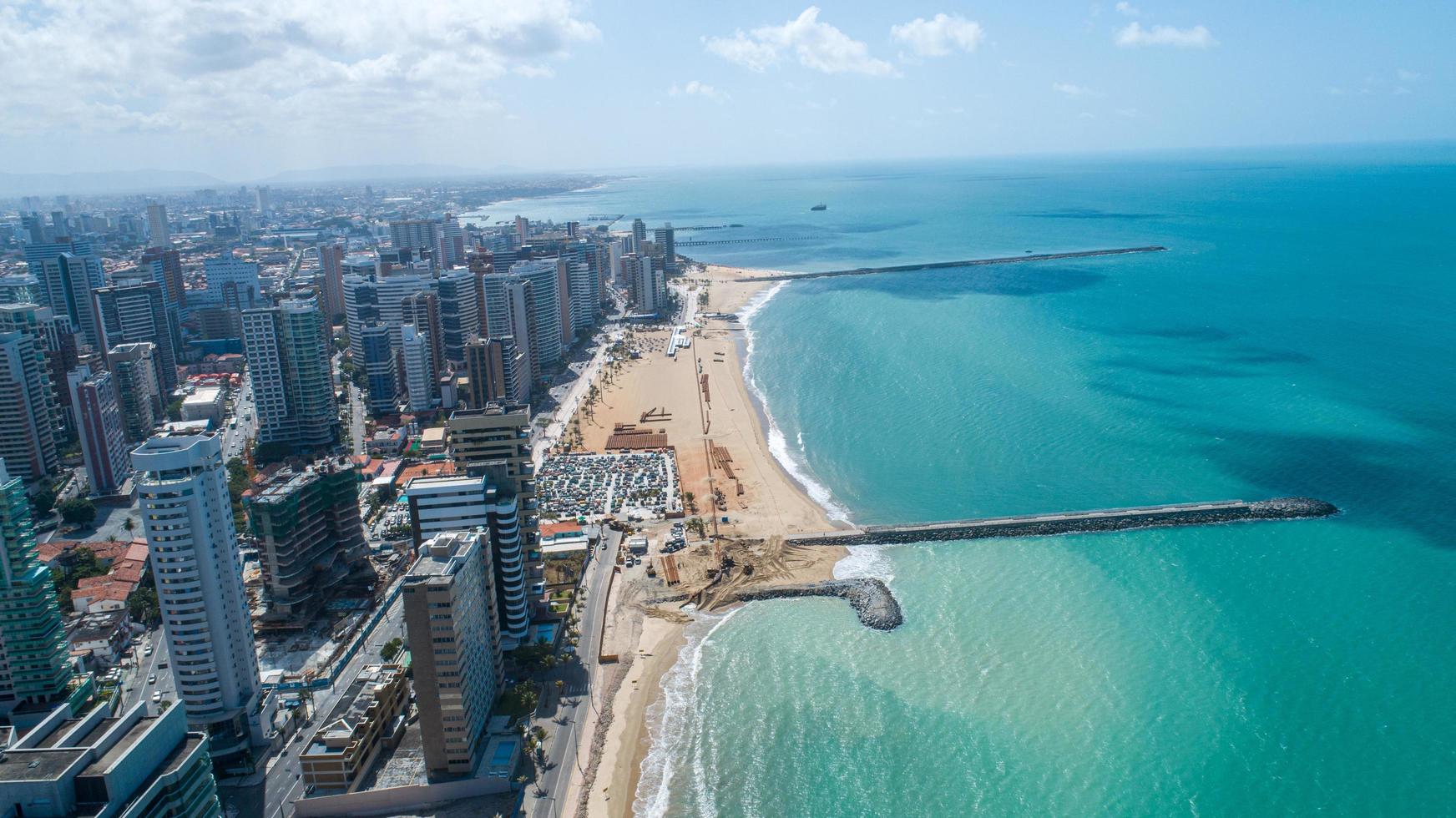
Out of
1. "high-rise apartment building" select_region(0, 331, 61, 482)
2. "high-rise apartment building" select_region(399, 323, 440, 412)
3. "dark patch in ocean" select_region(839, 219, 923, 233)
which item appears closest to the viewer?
"high-rise apartment building" select_region(0, 331, 61, 482)

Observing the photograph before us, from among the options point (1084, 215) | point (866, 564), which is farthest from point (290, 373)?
point (1084, 215)

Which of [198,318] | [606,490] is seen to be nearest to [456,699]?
[606,490]

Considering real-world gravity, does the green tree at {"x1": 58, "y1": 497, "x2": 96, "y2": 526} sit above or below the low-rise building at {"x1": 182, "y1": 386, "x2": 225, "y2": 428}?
below

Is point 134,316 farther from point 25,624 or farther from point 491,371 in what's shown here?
point 25,624

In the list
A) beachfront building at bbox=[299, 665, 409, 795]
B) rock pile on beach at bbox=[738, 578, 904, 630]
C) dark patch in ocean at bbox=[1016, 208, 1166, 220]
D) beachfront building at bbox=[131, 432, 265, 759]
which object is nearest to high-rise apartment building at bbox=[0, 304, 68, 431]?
beachfront building at bbox=[131, 432, 265, 759]

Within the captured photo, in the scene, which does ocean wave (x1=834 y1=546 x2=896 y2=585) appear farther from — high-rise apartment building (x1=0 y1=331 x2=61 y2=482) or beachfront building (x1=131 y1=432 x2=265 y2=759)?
high-rise apartment building (x1=0 y1=331 x2=61 y2=482)

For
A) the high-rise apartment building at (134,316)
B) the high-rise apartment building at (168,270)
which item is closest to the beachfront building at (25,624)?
the high-rise apartment building at (134,316)

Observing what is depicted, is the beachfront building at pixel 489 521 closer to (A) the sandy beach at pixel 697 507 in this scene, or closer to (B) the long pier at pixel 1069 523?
(A) the sandy beach at pixel 697 507
